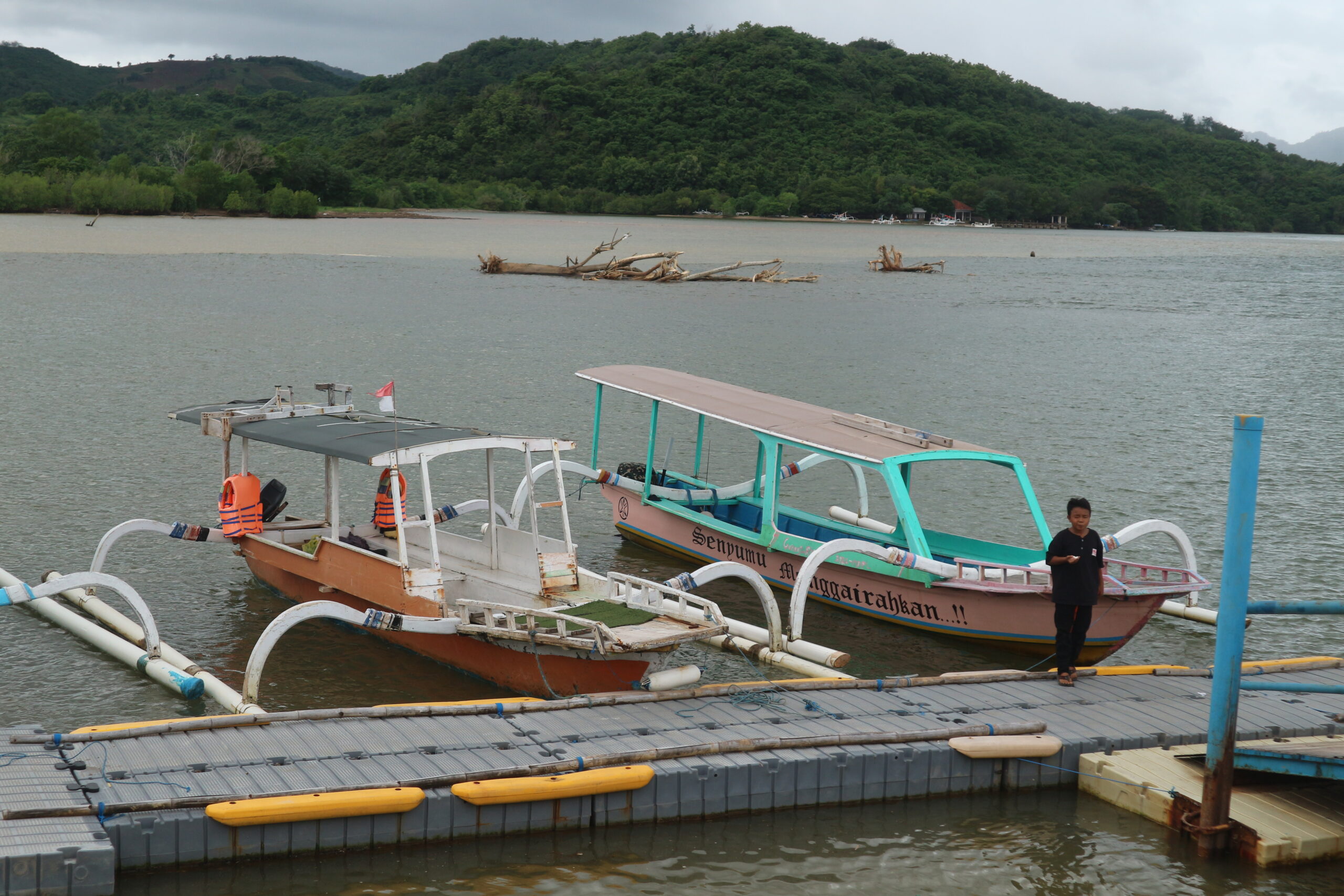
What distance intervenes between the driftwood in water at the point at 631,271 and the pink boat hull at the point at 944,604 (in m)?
46.7

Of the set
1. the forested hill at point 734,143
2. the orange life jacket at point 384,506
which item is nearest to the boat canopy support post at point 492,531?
the orange life jacket at point 384,506

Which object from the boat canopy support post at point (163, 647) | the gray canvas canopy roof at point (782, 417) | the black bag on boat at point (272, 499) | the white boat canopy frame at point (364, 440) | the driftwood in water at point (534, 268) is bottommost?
the boat canopy support post at point (163, 647)

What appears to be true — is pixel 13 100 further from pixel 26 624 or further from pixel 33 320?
pixel 26 624

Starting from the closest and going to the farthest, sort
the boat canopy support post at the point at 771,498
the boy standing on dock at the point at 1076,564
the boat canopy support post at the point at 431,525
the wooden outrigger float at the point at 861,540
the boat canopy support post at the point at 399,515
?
the boy standing on dock at the point at 1076,564
the boat canopy support post at the point at 431,525
the boat canopy support post at the point at 399,515
the wooden outrigger float at the point at 861,540
the boat canopy support post at the point at 771,498

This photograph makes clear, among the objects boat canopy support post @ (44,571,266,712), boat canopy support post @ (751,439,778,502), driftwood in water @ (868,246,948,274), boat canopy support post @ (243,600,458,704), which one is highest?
driftwood in water @ (868,246,948,274)

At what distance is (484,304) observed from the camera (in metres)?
50.0

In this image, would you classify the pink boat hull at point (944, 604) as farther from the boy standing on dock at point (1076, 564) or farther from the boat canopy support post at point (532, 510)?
the boat canopy support post at point (532, 510)

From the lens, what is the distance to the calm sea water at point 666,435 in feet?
27.1

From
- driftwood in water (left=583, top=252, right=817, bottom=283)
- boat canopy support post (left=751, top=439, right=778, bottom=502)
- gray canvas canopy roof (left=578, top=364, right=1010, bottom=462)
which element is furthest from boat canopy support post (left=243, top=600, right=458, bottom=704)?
driftwood in water (left=583, top=252, right=817, bottom=283)

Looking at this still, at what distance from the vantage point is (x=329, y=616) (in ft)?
34.5

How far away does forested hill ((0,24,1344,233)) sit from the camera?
5266 inches

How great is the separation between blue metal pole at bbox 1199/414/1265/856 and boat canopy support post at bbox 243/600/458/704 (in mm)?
6053

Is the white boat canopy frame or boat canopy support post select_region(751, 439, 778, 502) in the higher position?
the white boat canopy frame

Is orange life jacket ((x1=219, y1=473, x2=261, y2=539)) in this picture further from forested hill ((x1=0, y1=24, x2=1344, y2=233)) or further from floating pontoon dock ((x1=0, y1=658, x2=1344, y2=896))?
forested hill ((x1=0, y1=24, x2=1344, y2=233))
